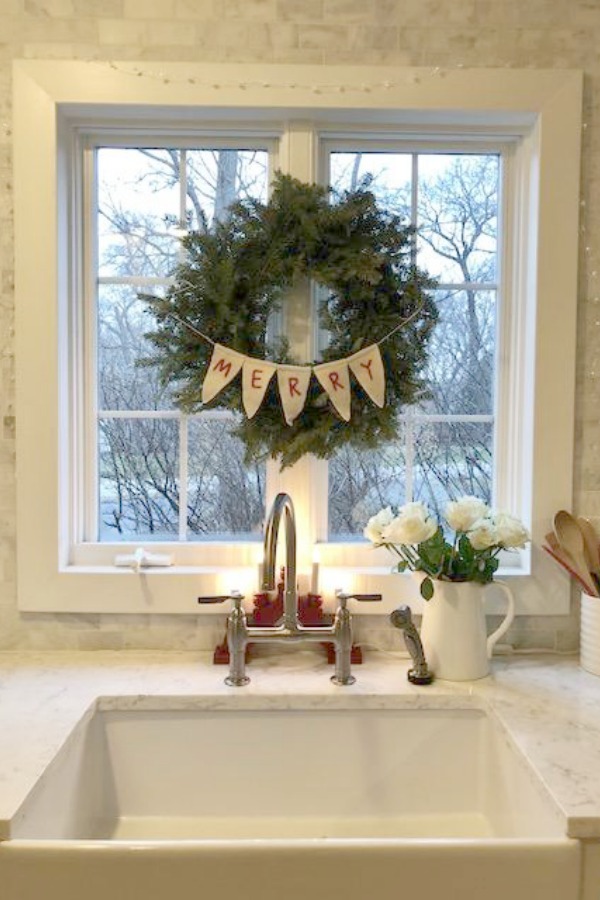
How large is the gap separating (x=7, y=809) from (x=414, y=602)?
973 mm

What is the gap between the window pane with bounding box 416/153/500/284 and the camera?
6.07ft

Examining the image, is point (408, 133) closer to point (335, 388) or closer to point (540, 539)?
point (335, 388)

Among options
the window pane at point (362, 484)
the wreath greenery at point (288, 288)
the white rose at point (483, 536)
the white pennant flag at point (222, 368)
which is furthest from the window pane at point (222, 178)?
the white rose at point (483, 536)

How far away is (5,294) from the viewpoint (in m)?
1.71

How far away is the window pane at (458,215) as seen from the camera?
1.85 m

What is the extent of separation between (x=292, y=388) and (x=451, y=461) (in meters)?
0.48

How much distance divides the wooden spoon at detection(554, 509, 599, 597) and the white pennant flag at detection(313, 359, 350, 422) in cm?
55

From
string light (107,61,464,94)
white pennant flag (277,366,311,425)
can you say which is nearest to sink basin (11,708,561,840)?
white pennant flag (277,366,311,425)

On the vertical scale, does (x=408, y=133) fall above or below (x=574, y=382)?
above

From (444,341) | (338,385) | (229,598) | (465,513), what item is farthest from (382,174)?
(229,598)

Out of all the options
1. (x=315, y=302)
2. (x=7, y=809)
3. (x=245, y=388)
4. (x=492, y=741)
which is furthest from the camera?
(x=315, y=302)

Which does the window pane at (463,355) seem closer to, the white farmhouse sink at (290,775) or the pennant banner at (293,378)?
the pennant banner at (293,378)

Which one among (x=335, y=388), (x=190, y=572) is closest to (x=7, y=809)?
(x=190, y=572)

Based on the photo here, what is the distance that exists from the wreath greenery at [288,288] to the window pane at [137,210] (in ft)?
0.59
